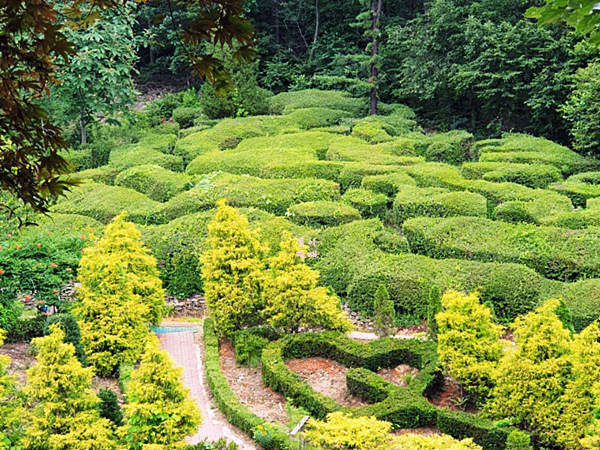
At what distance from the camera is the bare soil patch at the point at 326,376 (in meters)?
10.1

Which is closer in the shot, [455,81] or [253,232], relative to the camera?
[253,232]

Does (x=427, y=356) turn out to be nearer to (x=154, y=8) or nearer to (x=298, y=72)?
(x=298, y=72)

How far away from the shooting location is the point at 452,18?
76.1 feet

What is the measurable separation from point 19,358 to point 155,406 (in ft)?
12.9

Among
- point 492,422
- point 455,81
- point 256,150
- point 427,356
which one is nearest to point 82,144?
point 256,150

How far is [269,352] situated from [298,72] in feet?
67.1

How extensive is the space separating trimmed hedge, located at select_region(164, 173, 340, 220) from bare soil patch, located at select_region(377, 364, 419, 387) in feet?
18.4

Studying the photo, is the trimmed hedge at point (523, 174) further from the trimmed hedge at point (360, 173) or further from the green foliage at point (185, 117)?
the green foliage at point (185, 117)

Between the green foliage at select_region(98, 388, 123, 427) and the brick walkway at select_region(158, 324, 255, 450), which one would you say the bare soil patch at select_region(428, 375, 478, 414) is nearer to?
the brick walkway at select_region(158, 324, 255, 450)

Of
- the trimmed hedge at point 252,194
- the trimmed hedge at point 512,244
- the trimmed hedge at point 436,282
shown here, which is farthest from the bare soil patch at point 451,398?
the trimmed hedge at point 252,194

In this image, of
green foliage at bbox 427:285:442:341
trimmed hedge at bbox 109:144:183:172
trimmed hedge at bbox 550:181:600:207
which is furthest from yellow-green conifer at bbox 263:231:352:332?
trimmed hedge at bbox 109:144:183:172

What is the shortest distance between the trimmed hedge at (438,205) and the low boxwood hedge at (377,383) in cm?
453

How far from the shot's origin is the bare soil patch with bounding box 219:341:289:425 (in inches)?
383

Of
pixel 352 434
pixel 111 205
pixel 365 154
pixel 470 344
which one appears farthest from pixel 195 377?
pixel 365 154
